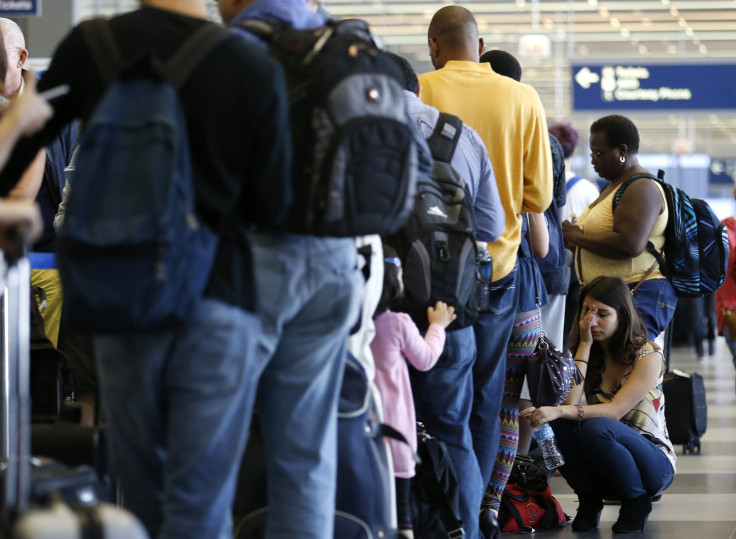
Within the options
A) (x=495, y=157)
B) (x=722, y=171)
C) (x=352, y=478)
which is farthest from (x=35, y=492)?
(x=722, y=171)

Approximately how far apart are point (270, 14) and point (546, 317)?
11.2 feet

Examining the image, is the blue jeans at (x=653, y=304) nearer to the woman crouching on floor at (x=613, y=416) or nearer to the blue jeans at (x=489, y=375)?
the woman crouching on floor at (x=613, y=416)

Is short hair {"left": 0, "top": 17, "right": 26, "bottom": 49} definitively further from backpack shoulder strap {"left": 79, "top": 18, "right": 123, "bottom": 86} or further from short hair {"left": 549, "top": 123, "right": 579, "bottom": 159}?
short hair {"left": 549, "top": 123, "right": 579, "bottom": 159}

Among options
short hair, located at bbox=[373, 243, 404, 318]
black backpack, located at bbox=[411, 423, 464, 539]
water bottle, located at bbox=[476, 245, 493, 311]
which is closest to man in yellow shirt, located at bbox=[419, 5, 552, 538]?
water bottle, located at bbox=[476, 245, 493, 311]

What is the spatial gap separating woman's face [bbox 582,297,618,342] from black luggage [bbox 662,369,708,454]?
1637 millimetres

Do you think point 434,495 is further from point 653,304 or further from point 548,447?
point 653,304

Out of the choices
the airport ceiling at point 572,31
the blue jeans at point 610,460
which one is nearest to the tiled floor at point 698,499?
the blue jeans at point 610,460

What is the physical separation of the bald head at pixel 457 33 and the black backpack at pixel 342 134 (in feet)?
6.47

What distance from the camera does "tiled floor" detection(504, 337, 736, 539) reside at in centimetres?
486

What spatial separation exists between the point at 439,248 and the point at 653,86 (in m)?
14.5

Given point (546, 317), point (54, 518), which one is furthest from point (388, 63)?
point (546, 317)

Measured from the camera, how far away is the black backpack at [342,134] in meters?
2.50

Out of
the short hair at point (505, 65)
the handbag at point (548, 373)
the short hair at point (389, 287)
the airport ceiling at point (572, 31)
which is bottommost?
the handbag at point (548, 373)

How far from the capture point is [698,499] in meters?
5.62
